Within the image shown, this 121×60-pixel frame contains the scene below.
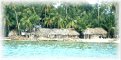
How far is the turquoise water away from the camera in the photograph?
259cm

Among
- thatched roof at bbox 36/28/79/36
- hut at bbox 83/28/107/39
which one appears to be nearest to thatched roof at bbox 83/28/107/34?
hut at bbox 83/28/107/39

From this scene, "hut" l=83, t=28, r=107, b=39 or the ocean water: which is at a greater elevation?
"hut" l=83, t=28, r=107, b=39

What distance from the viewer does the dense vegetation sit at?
2578mm

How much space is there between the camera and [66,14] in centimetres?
258

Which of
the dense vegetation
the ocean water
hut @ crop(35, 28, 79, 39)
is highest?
the dense vegetation

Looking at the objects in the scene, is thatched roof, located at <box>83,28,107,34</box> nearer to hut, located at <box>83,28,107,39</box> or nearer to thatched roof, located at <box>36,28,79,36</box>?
hut, located at <box>83,28,107,39</box>

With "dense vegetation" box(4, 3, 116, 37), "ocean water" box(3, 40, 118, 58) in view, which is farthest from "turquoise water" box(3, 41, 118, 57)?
"dense vegetation" box(4, 3, 116, 37)

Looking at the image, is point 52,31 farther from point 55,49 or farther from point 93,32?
point 93,32

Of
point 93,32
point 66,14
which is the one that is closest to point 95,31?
point 93,32

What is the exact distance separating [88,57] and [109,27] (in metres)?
0.25

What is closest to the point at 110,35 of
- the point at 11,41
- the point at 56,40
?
the point at 56,40

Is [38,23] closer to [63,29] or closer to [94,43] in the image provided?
[63,29]

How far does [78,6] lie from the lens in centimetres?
258

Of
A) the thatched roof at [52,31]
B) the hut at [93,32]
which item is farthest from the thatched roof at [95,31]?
the thatched roof at [52,31]
